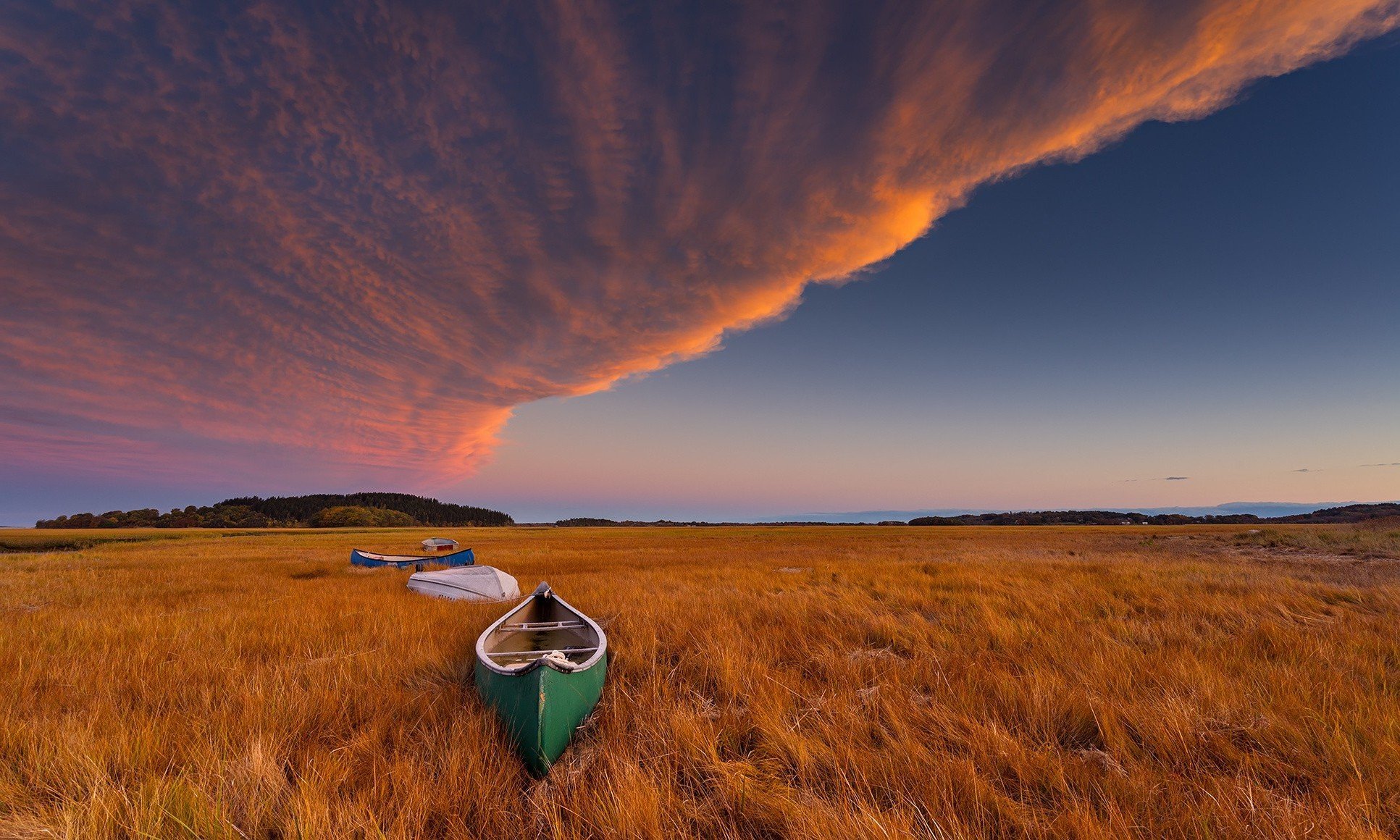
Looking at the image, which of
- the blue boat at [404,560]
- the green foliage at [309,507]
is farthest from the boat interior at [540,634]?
the green foliage at [309,507]

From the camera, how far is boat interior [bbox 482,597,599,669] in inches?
275

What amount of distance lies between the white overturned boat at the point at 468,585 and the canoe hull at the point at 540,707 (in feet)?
31.9

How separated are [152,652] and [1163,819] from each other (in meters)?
11.9

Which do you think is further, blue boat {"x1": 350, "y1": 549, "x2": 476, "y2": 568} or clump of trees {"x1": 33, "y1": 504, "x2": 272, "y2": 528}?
clump of trees {"x1": 33, "y1": 504, "x2": 272, "y2": 528}

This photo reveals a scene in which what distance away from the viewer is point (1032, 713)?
4.84 metres

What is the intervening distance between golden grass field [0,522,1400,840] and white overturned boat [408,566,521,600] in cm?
338

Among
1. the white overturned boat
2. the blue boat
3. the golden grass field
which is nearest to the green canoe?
the golden grass field

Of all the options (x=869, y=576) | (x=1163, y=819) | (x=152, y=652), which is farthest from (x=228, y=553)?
(x=1163, y=819)

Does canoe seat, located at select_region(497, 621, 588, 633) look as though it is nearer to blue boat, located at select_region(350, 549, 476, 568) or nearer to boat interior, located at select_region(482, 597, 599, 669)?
boat interior, located at select_region(482, 597, 599, 669)

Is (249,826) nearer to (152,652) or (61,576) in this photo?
(152,652)

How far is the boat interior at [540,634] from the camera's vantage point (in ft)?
22.9

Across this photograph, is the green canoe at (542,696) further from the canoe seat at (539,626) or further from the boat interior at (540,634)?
the canoe seat at (539,626)

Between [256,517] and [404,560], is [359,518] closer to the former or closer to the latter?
[256,517]

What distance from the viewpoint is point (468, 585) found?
14148 millimetres
